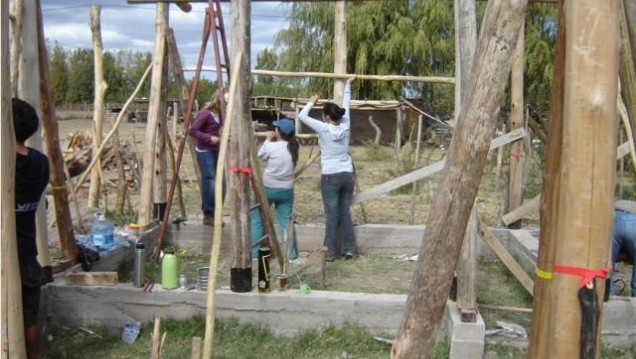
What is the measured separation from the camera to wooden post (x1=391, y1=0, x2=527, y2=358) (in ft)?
7.31

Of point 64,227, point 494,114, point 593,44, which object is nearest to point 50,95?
point 64,227

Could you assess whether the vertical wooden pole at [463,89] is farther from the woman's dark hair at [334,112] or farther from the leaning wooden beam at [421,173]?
the woman's dark hair at [334,112]

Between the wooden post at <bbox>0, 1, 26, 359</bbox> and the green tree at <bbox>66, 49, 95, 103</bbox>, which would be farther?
the green tree at <bbox>66, 49, 95, 103</bbox>

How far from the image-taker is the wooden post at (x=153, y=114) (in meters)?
6.95

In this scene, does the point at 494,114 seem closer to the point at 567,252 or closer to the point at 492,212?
the point at 567,252

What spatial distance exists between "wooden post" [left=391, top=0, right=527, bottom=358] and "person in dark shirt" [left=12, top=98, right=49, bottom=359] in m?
2.33

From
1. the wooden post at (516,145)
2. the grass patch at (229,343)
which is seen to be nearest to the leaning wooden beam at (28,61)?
the grass patch at (229,343)

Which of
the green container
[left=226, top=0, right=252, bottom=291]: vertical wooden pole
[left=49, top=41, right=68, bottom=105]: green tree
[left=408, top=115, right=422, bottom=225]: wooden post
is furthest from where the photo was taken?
[left=49, top=41, right=68, bottom=105]: green tree

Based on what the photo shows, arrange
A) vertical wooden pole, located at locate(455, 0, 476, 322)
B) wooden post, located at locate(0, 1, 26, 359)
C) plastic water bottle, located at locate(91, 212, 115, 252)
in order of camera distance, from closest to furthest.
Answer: wooden post, located at locate(0, 1, 26, 359) < vertical wooden pole, located at locate(455, 0, 476, 322) < plastic water bottle, located at locate(91, 212, 115, 252)

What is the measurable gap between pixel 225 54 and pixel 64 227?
1974 mm

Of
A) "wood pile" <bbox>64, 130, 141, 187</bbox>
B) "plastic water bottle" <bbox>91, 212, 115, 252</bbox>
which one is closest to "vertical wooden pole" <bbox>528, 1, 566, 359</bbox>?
"plastic water bottle" <bbox>91, 212, 115, 252</bbox>

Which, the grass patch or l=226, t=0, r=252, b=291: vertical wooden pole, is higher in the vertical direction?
l=226, t=0, r=252, b=291: vertical wooden pole

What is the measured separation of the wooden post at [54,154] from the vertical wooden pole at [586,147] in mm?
4239

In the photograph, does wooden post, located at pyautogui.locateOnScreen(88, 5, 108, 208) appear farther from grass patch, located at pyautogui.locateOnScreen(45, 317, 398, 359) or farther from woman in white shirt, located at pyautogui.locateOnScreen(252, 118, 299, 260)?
grass patch, located at pyautogui.locateOnScreen(45, 317, 398, 359)
